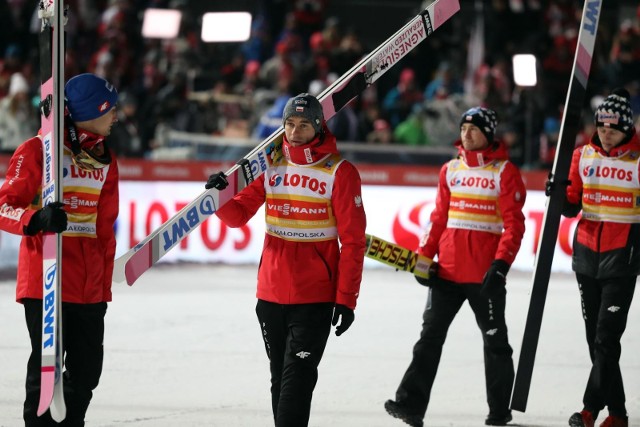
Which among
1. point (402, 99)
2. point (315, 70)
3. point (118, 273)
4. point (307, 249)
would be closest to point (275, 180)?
point (307, 249)

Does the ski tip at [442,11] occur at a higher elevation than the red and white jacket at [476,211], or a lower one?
higher

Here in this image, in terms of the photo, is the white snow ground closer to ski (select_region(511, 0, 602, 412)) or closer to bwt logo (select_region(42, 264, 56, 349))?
ski (select_region(511, 0, 602, 412))

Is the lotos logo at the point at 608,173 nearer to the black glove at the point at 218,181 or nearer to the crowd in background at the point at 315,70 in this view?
the black glove at the point at 218,181

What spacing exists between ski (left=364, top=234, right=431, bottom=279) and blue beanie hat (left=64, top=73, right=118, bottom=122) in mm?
1909

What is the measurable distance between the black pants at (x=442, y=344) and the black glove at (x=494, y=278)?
6.8 inches

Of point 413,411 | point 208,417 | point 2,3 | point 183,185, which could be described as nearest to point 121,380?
point 208,417

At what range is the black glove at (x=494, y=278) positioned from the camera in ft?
23.9

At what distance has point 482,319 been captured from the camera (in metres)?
7.62

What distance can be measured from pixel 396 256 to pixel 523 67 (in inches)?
364

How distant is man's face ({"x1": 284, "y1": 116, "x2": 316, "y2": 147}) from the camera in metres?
6.20

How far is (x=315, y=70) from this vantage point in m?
17.8

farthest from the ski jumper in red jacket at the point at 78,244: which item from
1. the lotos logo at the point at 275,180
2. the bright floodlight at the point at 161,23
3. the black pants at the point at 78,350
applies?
the bright floodlight at the point at 161,23

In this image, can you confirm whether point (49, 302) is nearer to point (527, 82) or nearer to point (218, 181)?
point (218, 181)

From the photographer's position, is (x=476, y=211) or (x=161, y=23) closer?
(x=476, y=211)
